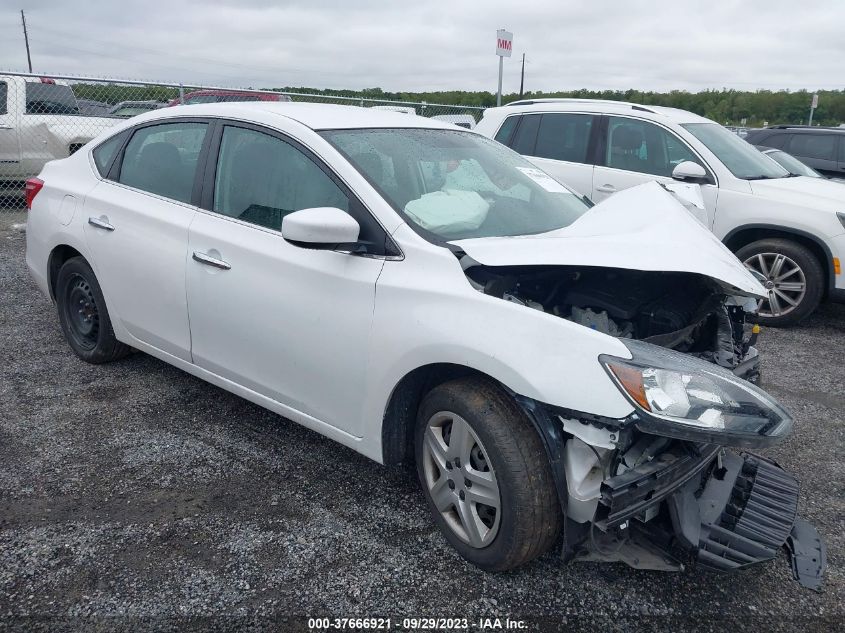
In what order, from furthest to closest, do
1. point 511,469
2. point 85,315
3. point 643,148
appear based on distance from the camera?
point 643,148 → point 85,315 → point 511,469

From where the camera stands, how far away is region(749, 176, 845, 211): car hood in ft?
19.3

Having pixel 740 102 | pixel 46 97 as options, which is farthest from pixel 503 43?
pixel 740 102

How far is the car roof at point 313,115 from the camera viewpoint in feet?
10.8

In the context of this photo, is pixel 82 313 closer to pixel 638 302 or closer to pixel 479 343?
pixel 479 343

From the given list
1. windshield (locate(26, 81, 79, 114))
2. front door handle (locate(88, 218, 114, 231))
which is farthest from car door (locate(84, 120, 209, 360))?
windshield (locate(26, 81, 79, 114))

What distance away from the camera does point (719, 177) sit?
20.3 feet

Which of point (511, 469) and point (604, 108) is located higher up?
point (604, 108)

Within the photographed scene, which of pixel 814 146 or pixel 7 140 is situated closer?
pixel 7 140

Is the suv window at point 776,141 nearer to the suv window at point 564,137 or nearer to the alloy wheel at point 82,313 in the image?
the suv window at point 564,137

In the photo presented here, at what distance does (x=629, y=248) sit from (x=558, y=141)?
4854 mm

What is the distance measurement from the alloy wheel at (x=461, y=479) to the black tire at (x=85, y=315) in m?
2.48

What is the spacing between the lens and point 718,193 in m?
6.15

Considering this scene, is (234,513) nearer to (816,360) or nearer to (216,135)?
(216,135)

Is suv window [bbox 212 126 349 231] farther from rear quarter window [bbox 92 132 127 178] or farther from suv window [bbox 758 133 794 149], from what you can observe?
suv window [bbox 758 133 794 149]
